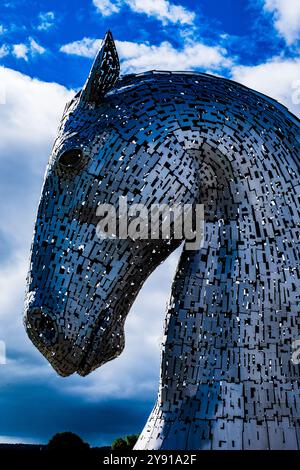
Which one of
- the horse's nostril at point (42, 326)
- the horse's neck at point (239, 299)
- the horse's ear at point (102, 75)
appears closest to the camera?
the horse's neck at point (239, 299)

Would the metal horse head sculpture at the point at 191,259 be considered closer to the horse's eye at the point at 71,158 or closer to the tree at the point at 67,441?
the horse's eye at the point at 71,158

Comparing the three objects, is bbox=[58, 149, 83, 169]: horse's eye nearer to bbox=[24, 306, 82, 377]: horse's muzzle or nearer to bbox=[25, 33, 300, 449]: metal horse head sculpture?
bbox=[25, 33, 300, 449]: metal horse head sculpture

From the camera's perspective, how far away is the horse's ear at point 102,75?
294 centimetres

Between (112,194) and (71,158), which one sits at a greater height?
(71,158)

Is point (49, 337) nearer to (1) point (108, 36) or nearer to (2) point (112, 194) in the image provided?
(2) point (112, 194)

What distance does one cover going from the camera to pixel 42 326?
2656mm

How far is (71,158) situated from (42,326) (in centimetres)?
67

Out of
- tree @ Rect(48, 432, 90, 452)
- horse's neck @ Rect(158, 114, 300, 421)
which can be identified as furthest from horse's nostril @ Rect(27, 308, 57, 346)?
tree @ Rect(48, 432, 90, 452)

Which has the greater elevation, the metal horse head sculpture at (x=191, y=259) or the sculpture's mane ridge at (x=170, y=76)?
the sculpture's mane ridge at (x=170, y=76)

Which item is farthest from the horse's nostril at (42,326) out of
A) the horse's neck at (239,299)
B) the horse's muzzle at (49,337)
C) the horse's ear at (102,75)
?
the horse's ear at (102,75)

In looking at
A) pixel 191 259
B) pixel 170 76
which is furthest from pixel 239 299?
pixel 170 76

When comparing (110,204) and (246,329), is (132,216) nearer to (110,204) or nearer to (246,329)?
(110,204)

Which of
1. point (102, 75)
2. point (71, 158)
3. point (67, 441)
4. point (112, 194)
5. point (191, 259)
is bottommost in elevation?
point (191, 259)

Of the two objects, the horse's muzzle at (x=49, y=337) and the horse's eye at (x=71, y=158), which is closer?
the horse's muzzle at (x=49, y=337)
